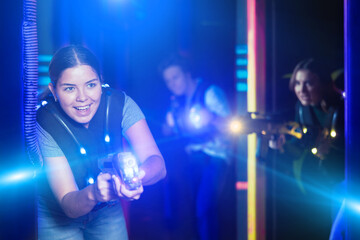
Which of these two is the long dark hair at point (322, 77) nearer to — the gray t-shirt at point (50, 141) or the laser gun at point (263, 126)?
the laser gun at point (263, 126)

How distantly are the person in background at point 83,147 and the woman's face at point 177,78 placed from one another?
0.99 metres

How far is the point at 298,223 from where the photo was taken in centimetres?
244

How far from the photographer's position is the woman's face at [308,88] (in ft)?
7.11

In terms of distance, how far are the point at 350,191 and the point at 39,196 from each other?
4.23 ft

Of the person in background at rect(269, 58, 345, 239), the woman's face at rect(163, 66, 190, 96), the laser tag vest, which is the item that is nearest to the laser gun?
the person in background at rect(269, 58, 345, 239)

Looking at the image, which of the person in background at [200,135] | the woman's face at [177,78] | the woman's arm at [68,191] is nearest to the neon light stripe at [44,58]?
the woman's arm at [68,191]

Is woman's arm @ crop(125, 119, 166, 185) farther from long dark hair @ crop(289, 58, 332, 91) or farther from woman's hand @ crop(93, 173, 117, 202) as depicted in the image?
long dark hair @ crop(289, 58, 332, 91)

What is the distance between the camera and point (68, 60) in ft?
4.03

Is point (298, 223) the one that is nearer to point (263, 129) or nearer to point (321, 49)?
point (263, 129)

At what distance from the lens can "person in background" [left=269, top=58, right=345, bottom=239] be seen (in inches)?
80.4

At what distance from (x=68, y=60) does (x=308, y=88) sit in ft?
5.07

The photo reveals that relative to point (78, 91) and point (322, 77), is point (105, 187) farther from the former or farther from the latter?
point (322, 77)

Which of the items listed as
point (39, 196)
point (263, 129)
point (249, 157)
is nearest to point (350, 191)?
point (263, 129)

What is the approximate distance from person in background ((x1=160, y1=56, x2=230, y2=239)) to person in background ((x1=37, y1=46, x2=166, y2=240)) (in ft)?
1.99
